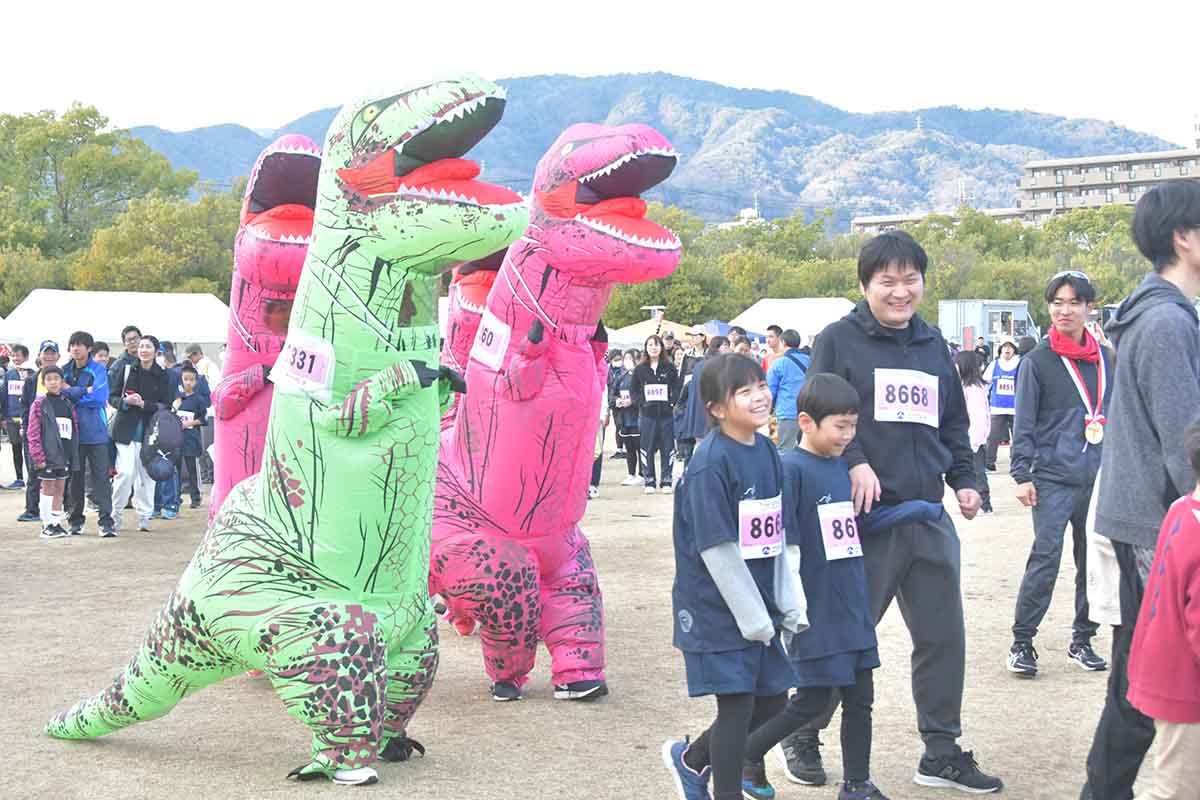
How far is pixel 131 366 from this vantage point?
11914 mm

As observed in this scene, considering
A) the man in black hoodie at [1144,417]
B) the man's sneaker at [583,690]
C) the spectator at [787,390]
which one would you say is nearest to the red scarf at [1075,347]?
the man in black hoodie at [1144,417]

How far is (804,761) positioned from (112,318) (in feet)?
78.0

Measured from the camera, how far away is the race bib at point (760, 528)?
13.4ft

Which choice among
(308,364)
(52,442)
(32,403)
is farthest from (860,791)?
(32,403)

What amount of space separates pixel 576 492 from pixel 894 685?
176cm

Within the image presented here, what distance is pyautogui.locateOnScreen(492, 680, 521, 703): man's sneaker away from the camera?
6051 millimetres

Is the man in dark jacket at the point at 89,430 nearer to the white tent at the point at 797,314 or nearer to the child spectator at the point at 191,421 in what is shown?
the child spectator at the point at 191,421

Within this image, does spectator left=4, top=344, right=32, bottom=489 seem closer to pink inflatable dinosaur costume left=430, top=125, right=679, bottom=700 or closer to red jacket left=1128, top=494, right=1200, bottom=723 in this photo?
pink inflatable dinosaur costume left=430, top=125, right=679, bottom=700

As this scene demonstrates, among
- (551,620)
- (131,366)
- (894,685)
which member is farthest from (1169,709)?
(131,366)

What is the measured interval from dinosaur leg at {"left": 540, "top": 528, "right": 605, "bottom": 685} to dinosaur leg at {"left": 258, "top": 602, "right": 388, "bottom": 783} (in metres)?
1.50

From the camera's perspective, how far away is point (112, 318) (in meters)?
26.0

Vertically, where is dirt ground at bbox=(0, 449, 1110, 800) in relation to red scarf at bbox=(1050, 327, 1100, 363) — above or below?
below

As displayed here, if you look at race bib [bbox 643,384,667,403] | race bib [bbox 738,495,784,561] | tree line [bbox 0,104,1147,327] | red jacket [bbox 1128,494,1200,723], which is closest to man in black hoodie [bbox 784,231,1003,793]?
race bib [bbox 738,495,784,561]

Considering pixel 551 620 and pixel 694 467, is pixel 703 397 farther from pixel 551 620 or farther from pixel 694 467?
pixel 551 620
